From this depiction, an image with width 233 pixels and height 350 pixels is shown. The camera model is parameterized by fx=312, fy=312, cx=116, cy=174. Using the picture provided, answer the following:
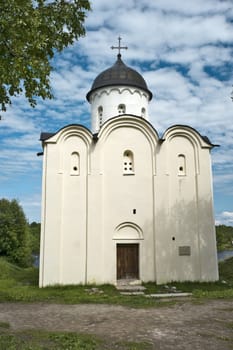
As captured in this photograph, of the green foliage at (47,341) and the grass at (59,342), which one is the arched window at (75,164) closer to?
the green foliage at (47,341)

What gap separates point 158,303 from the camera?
33.2ft

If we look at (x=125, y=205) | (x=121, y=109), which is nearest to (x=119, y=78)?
(x=121, y=109)

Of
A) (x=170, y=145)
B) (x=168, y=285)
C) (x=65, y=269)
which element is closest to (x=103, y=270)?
(x=65, y=269)

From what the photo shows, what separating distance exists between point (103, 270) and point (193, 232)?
14.9 ft

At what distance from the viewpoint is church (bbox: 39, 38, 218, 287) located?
14.0 metres

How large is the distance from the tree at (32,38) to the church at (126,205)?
776cm

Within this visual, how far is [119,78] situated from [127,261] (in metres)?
10.5

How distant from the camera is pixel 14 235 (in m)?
32.2

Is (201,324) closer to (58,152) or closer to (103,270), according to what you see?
(103,270)

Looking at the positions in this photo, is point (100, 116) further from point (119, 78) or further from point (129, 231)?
point (129, 231)

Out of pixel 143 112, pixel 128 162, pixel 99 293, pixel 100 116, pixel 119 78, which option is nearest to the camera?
pixel 99 293

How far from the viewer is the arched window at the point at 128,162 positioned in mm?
15309

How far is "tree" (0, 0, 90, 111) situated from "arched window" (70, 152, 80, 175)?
781cm

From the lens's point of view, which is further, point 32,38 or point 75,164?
point 75,164
